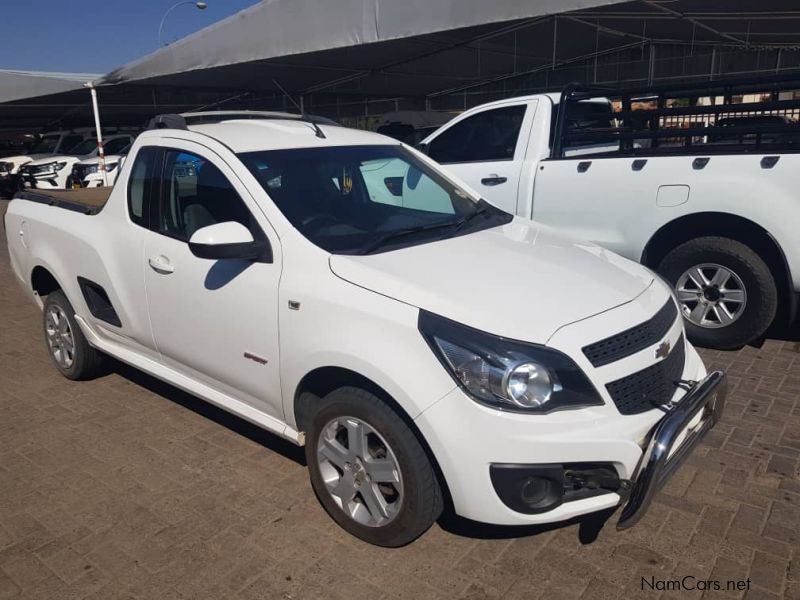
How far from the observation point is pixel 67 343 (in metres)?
4.86

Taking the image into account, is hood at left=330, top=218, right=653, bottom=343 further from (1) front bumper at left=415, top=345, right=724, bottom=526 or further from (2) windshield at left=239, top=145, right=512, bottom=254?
(1) front bumper at left=415, top=345, right=724, bottom=526

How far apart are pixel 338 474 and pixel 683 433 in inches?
58.4

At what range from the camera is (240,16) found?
448 inches

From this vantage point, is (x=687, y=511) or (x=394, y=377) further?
(x=687, y=511)

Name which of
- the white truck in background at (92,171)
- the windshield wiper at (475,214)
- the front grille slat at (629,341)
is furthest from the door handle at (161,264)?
the white truck in background at (92,171)

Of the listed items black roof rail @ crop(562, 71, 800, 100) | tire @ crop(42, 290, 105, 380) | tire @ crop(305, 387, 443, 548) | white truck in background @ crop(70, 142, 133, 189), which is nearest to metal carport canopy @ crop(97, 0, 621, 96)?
white truck in background @ crop(70, 142, 133, 189)

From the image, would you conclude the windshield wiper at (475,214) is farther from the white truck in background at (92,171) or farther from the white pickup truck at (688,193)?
the white truck in background at (92,171)

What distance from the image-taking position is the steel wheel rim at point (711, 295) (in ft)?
16.0

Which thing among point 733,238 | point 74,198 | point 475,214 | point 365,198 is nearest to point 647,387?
point 475,214

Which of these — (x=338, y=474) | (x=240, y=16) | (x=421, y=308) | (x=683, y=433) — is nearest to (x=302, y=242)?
(x=421, y=308)

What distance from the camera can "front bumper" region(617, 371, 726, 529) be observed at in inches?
95.3

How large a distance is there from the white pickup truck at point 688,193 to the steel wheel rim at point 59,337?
378cm

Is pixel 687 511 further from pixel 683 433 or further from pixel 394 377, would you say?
pixel 394 377

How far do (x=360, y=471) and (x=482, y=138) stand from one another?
4.45 metres
